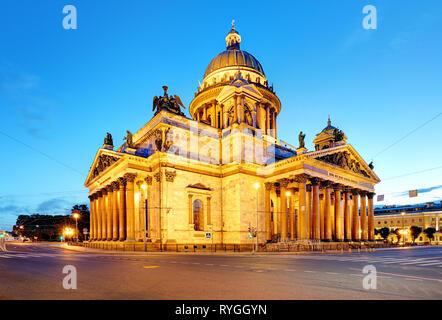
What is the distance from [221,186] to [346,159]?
21520 millimetres

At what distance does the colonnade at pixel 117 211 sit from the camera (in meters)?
40.2

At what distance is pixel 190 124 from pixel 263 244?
67.4 feet

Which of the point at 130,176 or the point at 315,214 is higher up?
the point at 130,176

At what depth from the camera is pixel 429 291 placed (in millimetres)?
9758

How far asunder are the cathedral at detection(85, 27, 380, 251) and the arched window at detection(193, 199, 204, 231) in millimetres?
142

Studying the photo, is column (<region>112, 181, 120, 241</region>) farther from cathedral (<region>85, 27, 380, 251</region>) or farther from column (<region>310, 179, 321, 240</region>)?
column (<region>310, 179, 321, 240</region>)

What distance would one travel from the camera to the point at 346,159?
163ft

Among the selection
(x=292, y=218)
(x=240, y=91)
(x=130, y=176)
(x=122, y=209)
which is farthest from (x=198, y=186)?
(x=292, y=218)

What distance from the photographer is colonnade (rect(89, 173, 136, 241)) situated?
132 feet

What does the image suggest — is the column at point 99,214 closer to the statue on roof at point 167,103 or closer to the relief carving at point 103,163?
the relief carving at point 103,163

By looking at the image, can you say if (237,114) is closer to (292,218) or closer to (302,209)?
(302,209)

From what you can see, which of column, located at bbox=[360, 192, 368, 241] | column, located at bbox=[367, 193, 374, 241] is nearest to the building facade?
column, located at bbox=[367, 193, 374, 241]

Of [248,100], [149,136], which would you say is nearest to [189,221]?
[149,136]
